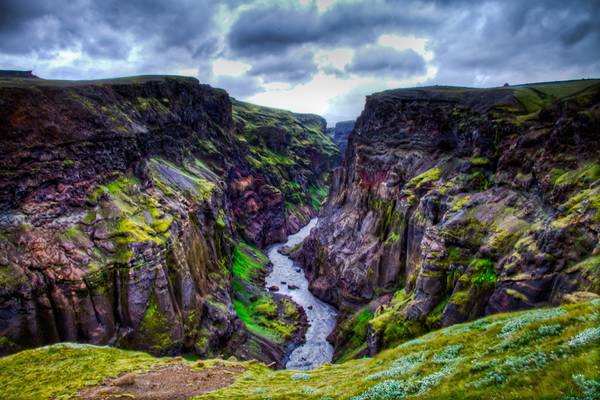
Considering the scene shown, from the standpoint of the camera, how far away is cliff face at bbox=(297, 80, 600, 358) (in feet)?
108

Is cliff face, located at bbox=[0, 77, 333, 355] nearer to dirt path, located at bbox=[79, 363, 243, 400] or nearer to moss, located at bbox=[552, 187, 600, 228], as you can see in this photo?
dirt path, located at bbox=[79, 363, 243, 400]

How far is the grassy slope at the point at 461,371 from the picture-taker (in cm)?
970

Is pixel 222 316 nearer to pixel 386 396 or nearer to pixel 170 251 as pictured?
pixel 170 251

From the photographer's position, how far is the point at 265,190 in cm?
15725

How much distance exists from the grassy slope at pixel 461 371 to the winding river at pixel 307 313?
41424 millimetres

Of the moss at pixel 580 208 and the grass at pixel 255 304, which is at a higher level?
the moss at pixel 580 208

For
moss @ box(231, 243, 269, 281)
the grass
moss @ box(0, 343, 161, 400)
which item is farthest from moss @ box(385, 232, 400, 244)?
moss @ box(0, 343, 161, 400)

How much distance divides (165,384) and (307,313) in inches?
2525

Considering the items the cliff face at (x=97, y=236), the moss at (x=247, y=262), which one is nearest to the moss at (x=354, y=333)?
the cliff face at (x=97, y=236)

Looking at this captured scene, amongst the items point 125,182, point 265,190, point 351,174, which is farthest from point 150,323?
point 265,190

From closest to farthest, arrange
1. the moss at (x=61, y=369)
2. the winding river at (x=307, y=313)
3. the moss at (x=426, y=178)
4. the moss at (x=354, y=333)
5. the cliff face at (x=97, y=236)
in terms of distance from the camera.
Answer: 1. the moss at (x=61, y=369)
2. the cliff face at (x=97, y=236)
3. the moss at (x=354, y=333)
4. the winding river at (x=307, y=313)
5. the moss at (x=426, y=178)

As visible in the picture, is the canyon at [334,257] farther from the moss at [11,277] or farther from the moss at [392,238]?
the moss at [392,238]

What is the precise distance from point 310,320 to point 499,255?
5246 cm

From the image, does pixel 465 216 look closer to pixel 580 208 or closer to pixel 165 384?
pixel 580 208
